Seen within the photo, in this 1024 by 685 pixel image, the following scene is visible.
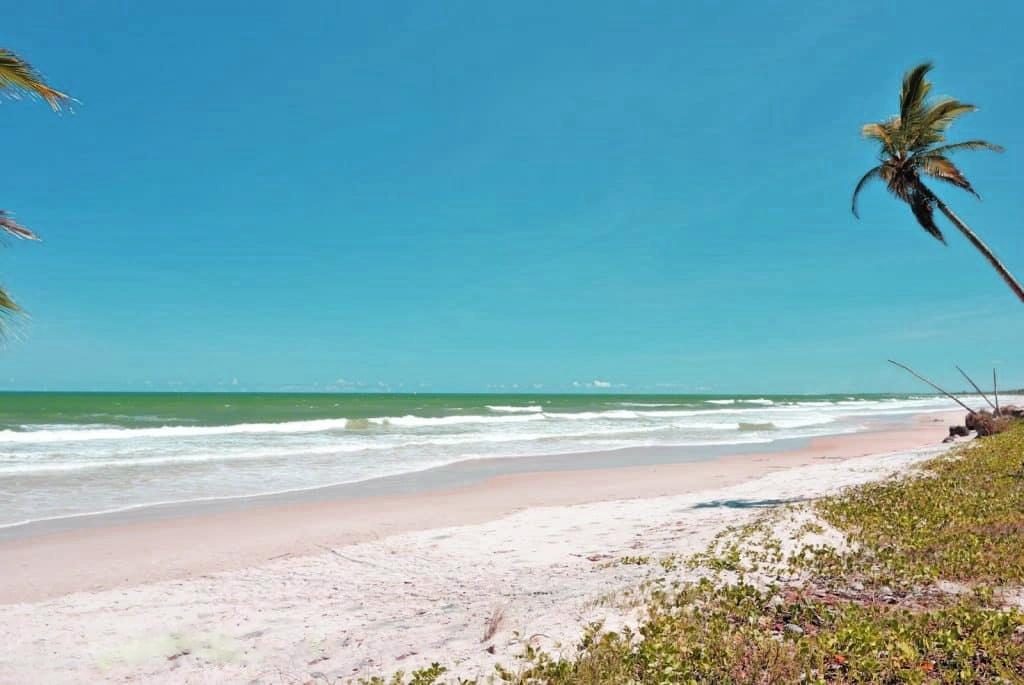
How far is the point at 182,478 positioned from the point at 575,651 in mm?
15420

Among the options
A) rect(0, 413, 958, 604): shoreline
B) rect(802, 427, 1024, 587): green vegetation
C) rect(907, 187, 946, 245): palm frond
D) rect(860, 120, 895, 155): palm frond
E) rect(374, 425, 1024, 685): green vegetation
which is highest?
rect(860, 120, 895, 155): palm frond

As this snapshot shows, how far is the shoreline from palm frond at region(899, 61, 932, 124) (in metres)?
9.77

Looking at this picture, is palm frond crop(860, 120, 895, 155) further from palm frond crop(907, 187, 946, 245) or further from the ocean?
the ocean

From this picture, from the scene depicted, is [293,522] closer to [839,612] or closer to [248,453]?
[839,612]

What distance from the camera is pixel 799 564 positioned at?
6.89m

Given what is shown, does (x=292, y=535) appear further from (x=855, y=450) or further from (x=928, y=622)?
(x=855, y=450)

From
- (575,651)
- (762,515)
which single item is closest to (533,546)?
(762,515)

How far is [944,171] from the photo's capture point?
13.5 meters

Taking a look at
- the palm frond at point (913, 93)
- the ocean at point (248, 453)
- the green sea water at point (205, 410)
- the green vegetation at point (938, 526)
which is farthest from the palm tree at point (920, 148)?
the green sea water at point (205, 410)

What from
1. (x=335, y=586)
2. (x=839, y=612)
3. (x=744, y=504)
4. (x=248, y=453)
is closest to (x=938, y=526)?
(x=839, y=612)

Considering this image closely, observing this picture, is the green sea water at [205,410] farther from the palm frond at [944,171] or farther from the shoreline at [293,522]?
the palm frond at [944,171]

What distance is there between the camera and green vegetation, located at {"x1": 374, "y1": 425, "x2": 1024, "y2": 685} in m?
4.29

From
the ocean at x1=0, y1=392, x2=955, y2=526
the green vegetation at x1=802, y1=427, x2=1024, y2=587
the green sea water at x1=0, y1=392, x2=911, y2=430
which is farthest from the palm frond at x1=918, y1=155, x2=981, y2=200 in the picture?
the green sea water at x1=0, y1=392, x2=911, y2=430

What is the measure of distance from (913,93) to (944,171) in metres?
2.20
